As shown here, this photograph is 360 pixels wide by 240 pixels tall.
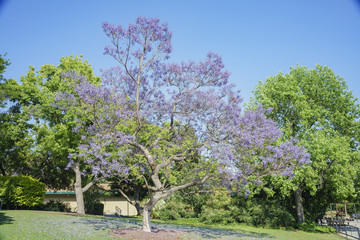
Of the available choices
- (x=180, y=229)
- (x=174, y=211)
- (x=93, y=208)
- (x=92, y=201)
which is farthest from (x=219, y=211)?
(x=93, y=208)

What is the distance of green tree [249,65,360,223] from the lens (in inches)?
933

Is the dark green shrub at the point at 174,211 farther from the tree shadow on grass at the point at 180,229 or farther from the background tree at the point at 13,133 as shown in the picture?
the background tree at the point at 13,133

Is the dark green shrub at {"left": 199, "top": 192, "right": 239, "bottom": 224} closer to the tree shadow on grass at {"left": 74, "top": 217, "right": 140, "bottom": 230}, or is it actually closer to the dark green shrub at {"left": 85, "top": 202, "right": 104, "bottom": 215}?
the tree shadow on grass at {"left": 74, "top": 217, "right": 140, "bottom": 230}

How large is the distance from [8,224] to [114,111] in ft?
22.7

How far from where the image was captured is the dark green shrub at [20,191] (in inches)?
896

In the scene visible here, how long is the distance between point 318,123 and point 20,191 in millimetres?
26717

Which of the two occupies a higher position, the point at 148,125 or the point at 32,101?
the point at 32,101

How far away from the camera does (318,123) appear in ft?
85.5

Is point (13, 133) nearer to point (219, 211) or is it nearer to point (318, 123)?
point (219, 211)

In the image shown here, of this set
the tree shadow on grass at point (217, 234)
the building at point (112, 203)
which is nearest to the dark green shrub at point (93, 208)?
the building at point (112, 203)

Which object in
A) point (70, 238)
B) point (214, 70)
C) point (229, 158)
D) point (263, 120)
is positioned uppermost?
point (214, 70)

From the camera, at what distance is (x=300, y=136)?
25.7 metres

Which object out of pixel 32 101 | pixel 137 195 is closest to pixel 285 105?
pixel 137 195

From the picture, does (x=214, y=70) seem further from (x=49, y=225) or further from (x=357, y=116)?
(x=357, y=116)
